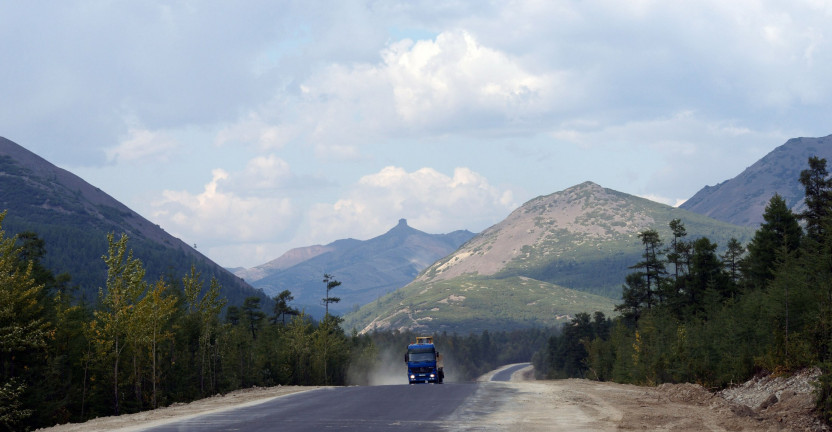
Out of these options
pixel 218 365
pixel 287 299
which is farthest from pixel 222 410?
pixel 287 299

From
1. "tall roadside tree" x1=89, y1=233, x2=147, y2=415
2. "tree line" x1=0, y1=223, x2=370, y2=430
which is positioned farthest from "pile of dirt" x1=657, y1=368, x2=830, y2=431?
"tall roadside tree" x1=89, y1=233, x2=147, y2=415

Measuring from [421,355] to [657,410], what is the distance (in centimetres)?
3710

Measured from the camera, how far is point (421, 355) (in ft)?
209

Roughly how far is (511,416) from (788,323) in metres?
18.0

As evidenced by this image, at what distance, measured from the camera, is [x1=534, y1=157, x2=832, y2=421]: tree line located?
33.2 metres

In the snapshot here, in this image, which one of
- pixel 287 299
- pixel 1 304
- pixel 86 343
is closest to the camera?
pixel 1 304

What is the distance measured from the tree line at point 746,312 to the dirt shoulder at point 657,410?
4.57ft

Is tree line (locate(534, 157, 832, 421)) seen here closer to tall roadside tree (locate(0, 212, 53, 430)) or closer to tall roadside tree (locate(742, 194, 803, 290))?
tall roadside tree (locate(742, 194, 803, 290))

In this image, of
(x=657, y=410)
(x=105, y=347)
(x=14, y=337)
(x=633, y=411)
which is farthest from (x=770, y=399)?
(x=105, y=347)

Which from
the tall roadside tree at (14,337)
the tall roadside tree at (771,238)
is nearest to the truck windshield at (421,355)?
the tall roadside tree at (771,238)

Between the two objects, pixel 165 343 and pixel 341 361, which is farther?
pixel 341 361

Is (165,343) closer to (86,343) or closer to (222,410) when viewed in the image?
(86,343)

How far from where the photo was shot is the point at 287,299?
132 metres

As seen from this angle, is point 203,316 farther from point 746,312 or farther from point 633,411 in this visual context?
point 746,312
